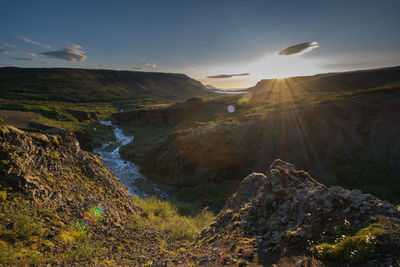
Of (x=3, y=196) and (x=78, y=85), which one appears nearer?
(x=3, y=196)

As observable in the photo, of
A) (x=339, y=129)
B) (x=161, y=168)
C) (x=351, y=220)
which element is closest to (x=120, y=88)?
(x=161, y=168)

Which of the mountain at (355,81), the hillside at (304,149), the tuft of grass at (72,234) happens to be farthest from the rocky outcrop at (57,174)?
the mountain at (355,81)

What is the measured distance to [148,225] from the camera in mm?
8547

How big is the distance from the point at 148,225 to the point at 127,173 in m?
16.5

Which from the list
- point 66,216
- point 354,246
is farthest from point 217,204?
point 354,246

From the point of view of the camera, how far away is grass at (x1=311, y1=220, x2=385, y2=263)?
Result: 3.74 metres

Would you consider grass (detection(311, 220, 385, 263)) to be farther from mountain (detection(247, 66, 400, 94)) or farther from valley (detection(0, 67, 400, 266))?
mountain (detection(247, 66, 400, 94))

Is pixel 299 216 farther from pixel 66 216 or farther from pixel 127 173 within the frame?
pixel 127 173

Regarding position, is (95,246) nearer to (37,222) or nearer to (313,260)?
(37,222)

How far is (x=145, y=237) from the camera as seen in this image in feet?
23.9

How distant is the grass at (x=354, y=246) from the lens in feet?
12.3

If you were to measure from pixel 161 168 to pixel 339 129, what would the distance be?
21099 mm

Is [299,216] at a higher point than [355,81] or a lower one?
lower

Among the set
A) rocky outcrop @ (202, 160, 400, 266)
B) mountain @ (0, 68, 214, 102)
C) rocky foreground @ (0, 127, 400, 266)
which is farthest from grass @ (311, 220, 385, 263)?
mountain @ (0, 68, 214, 102)
